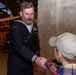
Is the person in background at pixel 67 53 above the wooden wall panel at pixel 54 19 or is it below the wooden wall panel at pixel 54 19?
above

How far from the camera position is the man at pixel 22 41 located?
2.29 metres

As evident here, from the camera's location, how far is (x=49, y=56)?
443 centimetres

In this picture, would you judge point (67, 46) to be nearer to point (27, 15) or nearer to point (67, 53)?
point (67, 53)

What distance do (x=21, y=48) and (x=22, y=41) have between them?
0.38ft

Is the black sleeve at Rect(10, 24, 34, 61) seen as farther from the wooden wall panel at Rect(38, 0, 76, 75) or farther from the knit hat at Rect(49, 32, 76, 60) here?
the wooden wall panel at Rect(38, 0, 76, 75)

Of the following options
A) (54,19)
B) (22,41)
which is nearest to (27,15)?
(22,41)

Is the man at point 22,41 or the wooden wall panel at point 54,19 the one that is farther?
the wooden wall panel at point 54,19

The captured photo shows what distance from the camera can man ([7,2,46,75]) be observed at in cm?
229

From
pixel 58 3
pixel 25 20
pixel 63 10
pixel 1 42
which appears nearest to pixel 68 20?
pixel 63 10

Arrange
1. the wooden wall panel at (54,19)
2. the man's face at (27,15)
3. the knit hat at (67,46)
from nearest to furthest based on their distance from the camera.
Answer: the knit hat at (67,46), the man's face at (27,15), the wooden wall panel at (54,19)

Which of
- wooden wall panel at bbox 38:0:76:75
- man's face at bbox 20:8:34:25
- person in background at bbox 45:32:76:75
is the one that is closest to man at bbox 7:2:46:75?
man's face at bbox 20:8:34:25

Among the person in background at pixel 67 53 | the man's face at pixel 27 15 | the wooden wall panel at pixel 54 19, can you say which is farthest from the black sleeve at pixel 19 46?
the wooden wall panel at pixel 54 19

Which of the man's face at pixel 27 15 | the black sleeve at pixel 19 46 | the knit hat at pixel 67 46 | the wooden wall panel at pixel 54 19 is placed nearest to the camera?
the knit hat at pixel 67 46

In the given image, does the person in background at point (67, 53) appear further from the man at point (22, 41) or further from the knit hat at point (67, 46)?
the man at point (22, 41)
